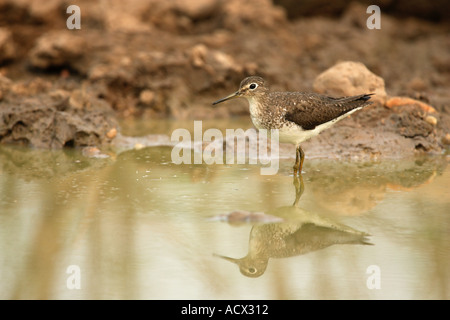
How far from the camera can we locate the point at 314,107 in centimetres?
752

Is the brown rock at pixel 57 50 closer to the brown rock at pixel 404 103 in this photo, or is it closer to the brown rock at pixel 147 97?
the brown rock at pixel 147 97

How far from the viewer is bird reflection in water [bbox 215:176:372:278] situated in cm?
467

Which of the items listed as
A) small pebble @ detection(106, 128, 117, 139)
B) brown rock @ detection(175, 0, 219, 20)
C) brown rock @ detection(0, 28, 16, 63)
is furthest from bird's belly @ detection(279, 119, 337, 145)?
brown rock @ detection(0, 28, 16, 63)

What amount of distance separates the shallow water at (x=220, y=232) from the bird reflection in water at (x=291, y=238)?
0.05ft

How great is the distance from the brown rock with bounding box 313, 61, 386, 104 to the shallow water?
60.8 inches

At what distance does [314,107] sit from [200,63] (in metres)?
4.58

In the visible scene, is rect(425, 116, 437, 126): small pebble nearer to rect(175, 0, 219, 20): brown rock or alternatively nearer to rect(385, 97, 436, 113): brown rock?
rect(385, 97, 436, 113): brown rock

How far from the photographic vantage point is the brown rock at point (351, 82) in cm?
907

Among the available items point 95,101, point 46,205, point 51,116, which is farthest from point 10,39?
point 46,205

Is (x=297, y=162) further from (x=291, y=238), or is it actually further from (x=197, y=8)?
(x=197, y=8)

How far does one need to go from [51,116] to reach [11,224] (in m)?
3.89

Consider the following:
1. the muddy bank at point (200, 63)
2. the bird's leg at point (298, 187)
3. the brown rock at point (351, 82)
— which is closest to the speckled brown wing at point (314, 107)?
the bird's leg at point (298, 187)

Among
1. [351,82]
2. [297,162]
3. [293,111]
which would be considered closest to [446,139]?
[351,82]

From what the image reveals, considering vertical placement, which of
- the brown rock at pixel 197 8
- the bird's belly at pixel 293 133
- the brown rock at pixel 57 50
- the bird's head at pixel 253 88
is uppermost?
the brown rock at pixel 197 8
